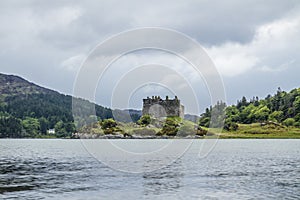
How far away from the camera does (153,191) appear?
58531 millimetres

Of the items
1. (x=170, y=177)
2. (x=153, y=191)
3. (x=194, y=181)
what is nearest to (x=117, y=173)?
(x=170, y=177)

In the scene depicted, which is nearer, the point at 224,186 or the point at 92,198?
the point at 92,198

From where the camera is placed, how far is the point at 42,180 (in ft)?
234

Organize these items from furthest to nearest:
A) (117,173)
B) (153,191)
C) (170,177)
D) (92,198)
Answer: (117,173)
(170,177)
(153,191)
(92,198)

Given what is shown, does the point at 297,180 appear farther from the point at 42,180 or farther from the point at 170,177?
the point at 42,180

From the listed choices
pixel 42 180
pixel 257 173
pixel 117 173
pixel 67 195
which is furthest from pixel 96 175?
pixel 257 173

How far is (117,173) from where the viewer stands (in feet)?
266

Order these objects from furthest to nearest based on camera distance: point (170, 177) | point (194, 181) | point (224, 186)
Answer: point (170, 177) < point (194, 181) < point (224, 186)

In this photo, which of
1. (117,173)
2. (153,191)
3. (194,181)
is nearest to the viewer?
(153,191)

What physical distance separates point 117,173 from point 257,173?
25.6 metres

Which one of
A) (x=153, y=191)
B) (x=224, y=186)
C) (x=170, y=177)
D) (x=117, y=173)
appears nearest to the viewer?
(x=153, y=191)

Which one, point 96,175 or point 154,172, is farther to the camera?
point 154,172

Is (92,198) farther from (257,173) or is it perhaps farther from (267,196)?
(257,173)

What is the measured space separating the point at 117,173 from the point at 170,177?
11.4 m
